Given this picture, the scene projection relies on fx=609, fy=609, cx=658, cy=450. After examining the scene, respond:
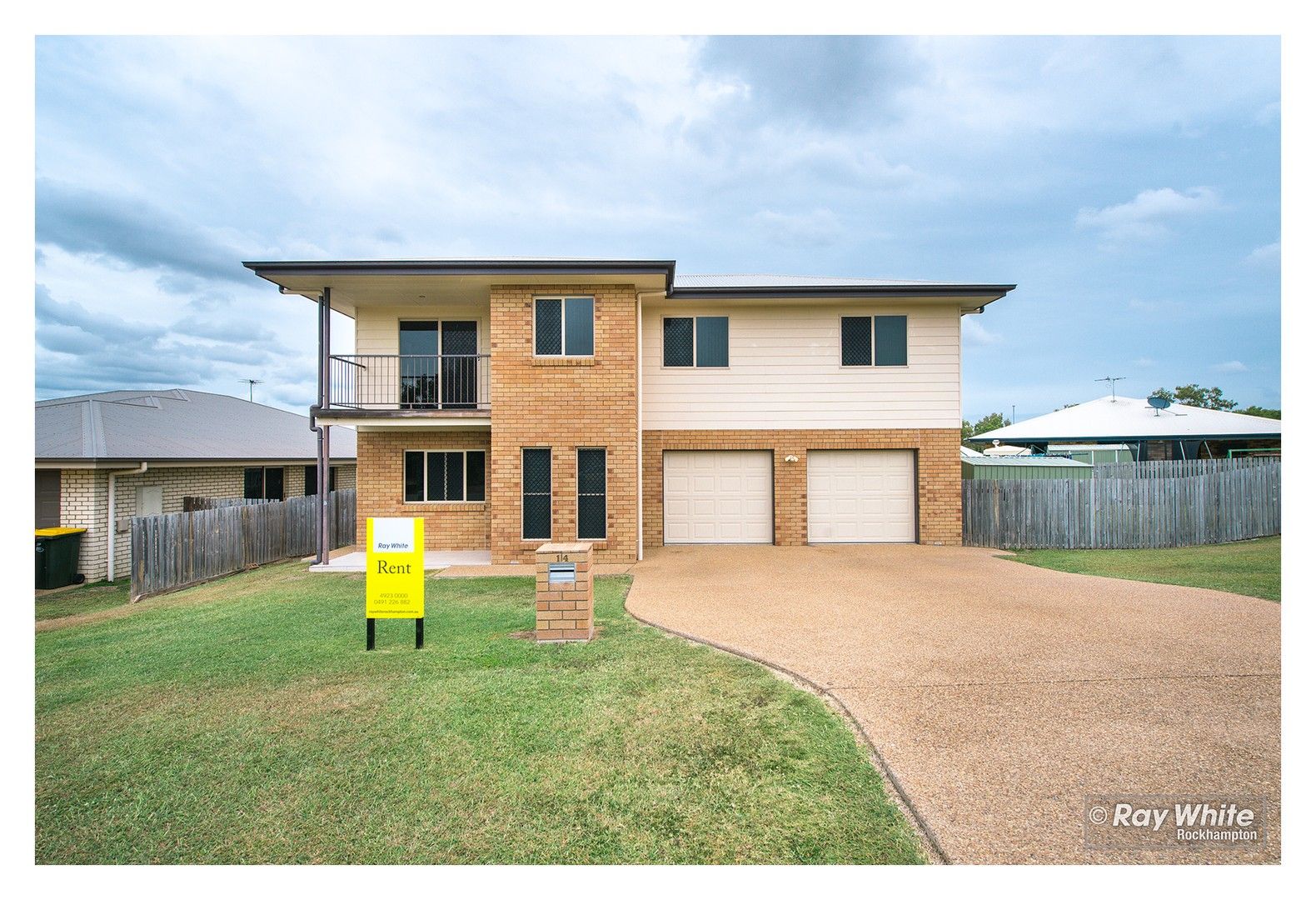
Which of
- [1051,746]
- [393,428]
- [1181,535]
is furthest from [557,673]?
[1181,535]

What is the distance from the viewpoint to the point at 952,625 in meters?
6.75

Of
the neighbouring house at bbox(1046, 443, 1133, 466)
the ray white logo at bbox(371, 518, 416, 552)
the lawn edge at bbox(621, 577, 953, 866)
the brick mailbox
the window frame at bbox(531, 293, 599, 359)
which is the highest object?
the window frame at bbox(531, 293, 599, 359)

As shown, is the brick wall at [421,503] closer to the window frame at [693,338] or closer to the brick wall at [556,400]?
the brick wall at [556,400]

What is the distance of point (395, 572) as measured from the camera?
6309 millimetres

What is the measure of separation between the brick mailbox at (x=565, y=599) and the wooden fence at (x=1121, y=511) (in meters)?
10.5

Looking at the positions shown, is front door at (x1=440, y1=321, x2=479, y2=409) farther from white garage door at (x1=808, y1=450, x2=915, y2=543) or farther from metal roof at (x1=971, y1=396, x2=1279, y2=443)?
metal roof at (x1=971, y1=396, x2=1279, y2=443)

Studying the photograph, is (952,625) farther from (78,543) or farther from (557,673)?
(78,543)

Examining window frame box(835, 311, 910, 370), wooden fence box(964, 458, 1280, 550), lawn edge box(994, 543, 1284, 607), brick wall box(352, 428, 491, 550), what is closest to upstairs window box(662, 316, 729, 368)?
window frame box(835, 311, 910, 370)

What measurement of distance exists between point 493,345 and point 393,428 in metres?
3.09

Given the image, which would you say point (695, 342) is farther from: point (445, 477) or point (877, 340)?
point (445, 477)

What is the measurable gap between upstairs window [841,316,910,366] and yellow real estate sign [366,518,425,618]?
399 inches

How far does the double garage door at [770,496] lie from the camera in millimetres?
13500

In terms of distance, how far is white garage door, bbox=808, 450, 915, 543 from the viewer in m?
13.5

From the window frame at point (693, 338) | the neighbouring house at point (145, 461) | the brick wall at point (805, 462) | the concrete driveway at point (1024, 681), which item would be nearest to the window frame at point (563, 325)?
the window frame at point (693, 338)
